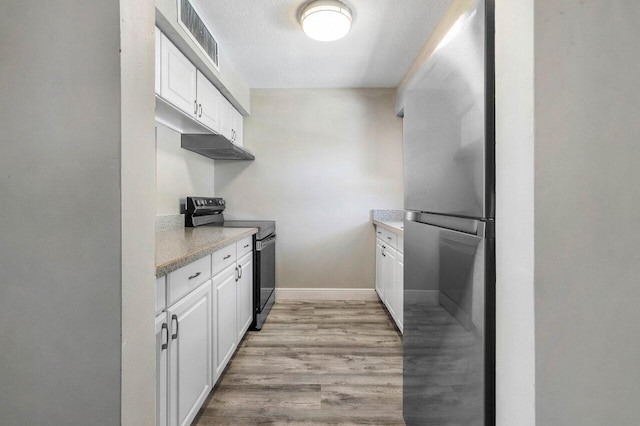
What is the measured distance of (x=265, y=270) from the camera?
295cm

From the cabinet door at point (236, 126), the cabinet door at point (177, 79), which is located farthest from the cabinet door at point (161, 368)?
the cabinet door at point (236, 126)

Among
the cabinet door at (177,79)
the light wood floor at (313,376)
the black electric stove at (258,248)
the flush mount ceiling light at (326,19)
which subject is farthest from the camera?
the black electric stove at (258,248)

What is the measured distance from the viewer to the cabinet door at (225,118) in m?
2.72

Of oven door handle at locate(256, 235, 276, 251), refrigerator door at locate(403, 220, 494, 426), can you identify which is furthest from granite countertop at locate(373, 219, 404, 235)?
oven door handle at locate(256, 235, 276, 251)

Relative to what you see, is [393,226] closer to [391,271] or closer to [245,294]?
[391,271]

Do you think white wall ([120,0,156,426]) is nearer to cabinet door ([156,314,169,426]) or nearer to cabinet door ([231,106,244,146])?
cabinet door ([156,314,169,426])

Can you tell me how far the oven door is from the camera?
273 cm

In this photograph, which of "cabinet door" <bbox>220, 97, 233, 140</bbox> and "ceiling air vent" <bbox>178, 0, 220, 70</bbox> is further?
"cabinet door" <bbox>220, 97, 233, 140</bbox>

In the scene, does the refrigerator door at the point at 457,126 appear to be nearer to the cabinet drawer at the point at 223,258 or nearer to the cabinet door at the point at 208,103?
the cabinet drawer at the point at 223,258

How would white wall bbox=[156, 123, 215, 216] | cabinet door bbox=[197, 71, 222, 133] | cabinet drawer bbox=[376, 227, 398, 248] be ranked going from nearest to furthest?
cabinet door bbox=[197, 71, 222, 133] → white wall bbox=[156, 123, 215, 216] → cabinet drawer bbox=[376, 227, 398, 248]

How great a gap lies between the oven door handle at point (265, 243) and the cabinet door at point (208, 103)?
99cm

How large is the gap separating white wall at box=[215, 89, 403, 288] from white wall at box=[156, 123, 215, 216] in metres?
0.44

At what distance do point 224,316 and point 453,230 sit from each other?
58.1 inches

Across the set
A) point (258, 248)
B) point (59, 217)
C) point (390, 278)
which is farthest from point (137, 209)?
point (390, 278)
